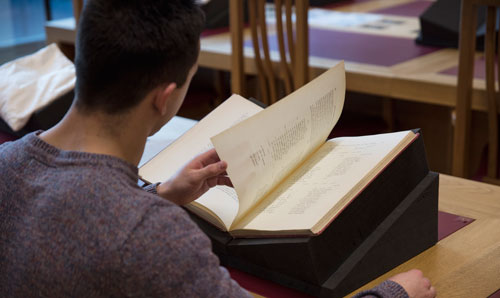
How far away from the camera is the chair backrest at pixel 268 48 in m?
2.17

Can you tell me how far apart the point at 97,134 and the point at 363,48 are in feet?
6.53

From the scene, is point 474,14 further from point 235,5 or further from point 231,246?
point 231,246

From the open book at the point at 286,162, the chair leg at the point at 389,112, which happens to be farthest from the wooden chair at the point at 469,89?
the open book at the point at 286,162

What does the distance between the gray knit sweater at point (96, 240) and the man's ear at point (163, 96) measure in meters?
0.08

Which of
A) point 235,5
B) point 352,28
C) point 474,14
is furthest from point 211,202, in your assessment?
point 352,28

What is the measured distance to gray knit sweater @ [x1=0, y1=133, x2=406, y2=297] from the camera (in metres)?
0.66

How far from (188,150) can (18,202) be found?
422 mm

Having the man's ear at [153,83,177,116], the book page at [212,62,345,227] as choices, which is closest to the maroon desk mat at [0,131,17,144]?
the book page at [212,62,345,227]

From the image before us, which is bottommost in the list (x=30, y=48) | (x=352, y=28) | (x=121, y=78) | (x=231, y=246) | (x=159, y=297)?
(x=30, y=48)

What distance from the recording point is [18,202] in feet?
2.36

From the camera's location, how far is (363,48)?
8.55 feet

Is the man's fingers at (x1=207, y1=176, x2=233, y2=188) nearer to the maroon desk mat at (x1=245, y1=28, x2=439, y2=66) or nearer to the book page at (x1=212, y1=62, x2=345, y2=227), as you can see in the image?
the book page at (x1=212, y1=62, x2=345, y2=227)

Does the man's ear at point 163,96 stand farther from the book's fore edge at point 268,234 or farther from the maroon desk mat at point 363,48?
the maroon desk mat at point 363,48

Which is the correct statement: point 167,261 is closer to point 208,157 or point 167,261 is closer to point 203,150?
point 208,157
